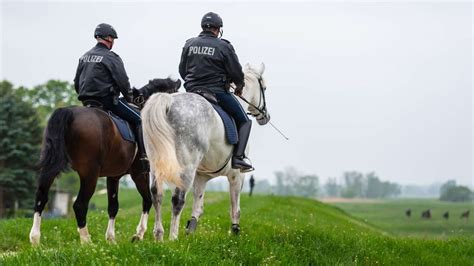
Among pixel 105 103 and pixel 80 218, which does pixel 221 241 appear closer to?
pixel 80 218

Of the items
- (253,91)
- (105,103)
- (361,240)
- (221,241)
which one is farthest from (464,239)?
(105,103)

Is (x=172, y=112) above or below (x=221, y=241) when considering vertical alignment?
above

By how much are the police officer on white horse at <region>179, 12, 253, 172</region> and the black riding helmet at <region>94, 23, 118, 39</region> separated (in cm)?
158

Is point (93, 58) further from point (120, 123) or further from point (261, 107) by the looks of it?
point (261, 107)

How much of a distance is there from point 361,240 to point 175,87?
468 cm

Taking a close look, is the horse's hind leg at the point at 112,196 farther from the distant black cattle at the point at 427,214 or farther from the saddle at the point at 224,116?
the distant black cattle at the point at 427,214

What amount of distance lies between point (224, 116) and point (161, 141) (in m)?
1.46

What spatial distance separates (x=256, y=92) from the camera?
13.1 meters

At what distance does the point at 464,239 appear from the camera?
15.8 meters

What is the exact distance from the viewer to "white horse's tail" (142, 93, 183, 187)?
9.95m

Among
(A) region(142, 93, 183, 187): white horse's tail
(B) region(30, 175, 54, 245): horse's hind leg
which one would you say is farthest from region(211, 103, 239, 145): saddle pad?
(B) region(30, 175, 54, 245): horse's hind leg

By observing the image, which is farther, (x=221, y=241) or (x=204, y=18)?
(x=204, y=18)

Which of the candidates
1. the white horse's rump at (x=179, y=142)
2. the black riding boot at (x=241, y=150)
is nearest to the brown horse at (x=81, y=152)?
the white horse's rump at (x=179, y=142)

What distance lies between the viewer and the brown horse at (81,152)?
427 inches
